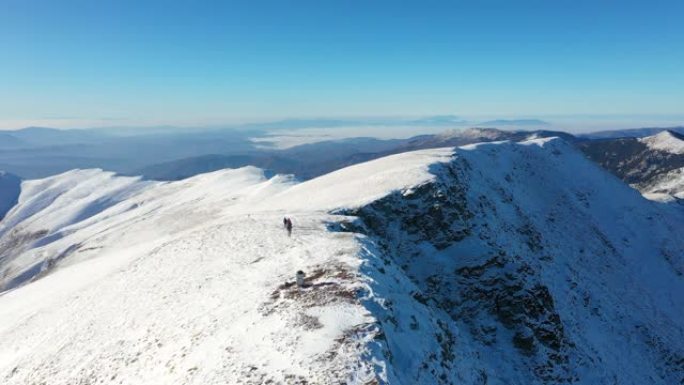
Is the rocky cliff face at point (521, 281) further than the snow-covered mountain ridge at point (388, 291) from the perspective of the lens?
Yes

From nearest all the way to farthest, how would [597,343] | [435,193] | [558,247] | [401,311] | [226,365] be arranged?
[226,365]
[401,311]
[597,343]
[435,193]
[558,247]

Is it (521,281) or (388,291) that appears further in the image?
(521,281)

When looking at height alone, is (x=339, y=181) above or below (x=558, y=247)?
above

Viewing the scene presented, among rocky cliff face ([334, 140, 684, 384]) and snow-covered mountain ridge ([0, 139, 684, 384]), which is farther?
rocky cliff face ([334, 140, 684, 384])

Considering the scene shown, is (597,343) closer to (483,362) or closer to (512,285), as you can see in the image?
(512,285)

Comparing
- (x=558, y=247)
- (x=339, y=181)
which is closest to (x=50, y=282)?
(x=339, y=181)

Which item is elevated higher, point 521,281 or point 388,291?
point 388,291

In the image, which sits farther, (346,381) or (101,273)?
(101,273)

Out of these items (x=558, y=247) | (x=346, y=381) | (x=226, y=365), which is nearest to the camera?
(x=346, y=381)
